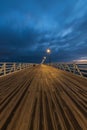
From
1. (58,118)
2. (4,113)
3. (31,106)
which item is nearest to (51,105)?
(31,106)

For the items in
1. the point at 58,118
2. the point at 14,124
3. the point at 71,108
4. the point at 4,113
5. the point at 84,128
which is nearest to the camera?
the point at 84,128

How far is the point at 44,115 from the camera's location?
3898 mm

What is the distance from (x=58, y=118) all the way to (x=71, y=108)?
90 centimetres

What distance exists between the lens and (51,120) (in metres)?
3.58

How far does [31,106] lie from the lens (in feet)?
15.2

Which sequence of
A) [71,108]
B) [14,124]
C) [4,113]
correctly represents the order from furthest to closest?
[71,108] < [4,113] < [14,124]

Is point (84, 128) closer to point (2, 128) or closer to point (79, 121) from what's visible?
point (79, 121)

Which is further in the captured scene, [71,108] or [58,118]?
[71,108]

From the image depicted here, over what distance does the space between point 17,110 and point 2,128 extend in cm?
110

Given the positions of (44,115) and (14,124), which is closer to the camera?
(14,124)

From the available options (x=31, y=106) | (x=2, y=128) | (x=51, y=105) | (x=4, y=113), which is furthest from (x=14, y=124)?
(x=51, y=105)

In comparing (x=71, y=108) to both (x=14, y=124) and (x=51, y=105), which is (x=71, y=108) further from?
(x=14, y=124)

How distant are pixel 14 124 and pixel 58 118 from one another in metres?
1.04

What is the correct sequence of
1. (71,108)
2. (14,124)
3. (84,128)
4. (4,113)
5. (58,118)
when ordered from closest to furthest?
(84,128) → (14,124) → (58,118) → (4,113) → (71,108)
